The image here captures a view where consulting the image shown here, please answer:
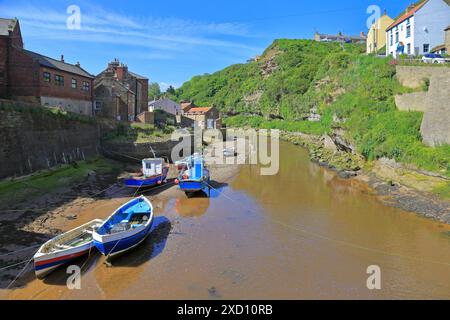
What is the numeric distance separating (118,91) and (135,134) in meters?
8.23

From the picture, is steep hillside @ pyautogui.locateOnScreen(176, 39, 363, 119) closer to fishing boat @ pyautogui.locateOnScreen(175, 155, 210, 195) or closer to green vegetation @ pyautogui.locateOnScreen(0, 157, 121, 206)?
fishing boat @ pyautogui.locateOnScreen(175, 155, 210, 195)

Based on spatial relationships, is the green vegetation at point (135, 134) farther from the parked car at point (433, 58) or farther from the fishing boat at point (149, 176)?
the parked car at point (433, 58)

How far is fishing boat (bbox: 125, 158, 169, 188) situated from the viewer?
23.4 meters

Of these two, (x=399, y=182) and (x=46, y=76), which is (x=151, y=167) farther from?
(x=399, y=182)

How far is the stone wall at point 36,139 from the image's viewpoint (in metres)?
20.4

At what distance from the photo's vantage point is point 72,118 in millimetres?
27922

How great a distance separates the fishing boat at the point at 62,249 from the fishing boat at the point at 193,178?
8.46 m

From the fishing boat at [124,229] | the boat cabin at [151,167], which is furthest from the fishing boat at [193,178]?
the fishing boat at [124,229]

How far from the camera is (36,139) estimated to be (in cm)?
2311

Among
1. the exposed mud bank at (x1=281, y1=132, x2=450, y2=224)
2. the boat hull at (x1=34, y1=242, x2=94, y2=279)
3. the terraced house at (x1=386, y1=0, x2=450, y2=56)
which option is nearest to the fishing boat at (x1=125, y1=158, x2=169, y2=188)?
the boat hull at (x1=34, y1=242, x2=94, y2=279)

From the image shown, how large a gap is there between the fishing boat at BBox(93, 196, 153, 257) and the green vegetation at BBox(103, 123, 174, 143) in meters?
16.5
